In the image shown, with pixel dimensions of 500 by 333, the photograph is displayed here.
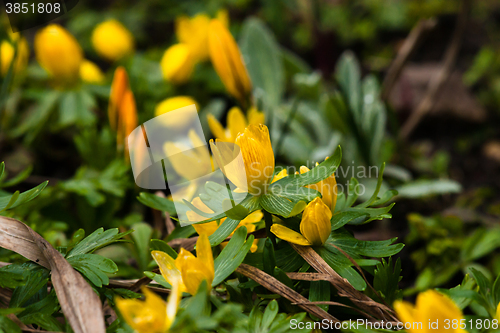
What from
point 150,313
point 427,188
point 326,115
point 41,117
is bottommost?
point 427,188

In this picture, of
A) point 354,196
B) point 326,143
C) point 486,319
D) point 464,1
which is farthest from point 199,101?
point 486,319

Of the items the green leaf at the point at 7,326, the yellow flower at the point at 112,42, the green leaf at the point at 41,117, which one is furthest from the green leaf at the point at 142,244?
the yellow flower at the point at 112,42

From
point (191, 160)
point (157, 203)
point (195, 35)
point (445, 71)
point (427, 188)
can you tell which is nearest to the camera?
point (157, 203)

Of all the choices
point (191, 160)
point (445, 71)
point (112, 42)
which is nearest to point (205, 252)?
point (191, 160)

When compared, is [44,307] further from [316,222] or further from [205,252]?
[316,222]

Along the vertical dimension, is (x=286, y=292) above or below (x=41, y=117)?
above

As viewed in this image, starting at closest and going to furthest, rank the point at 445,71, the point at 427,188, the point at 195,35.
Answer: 1. the point at 427,188
2. the point at 445,71
3. the point at 195,35

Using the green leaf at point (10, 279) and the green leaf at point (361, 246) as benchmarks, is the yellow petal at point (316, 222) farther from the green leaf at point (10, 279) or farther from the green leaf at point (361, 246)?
the green leaf at point (10, 279)
